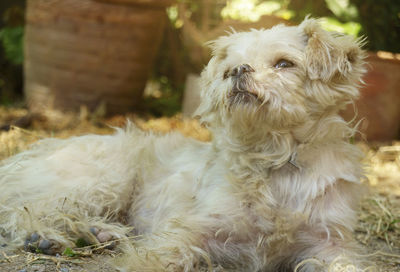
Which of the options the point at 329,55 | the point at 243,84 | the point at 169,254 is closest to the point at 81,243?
the point at 169,254

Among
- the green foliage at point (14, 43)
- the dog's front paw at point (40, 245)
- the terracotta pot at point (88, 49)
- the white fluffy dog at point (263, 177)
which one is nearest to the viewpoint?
the white fluffy dog at point (263, 177)

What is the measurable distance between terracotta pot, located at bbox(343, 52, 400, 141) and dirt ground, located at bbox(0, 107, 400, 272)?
211 millimetres

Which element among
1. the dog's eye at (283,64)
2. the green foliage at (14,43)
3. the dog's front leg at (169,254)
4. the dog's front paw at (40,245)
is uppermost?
the dog's eye at (283,64)

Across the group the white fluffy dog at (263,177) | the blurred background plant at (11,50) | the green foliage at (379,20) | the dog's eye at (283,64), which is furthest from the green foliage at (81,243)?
the blurred background plant at (11,50)

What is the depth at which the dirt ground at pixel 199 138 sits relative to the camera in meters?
2.65

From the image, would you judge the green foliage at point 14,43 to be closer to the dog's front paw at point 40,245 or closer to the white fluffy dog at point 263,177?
the white fluffy dog at point 263,177

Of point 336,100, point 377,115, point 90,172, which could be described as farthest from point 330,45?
point 377,115

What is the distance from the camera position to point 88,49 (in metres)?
6.38

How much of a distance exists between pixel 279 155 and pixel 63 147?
1582 mm

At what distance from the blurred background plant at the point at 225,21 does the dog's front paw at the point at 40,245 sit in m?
3.78

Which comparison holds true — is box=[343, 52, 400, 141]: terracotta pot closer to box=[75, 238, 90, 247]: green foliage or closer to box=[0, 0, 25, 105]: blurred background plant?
box=[75, 238, 90, 247]: green foliage

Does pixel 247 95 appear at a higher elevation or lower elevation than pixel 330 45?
lower

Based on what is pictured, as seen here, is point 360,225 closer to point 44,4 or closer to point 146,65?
point 146,65

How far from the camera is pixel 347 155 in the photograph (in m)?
2.76
